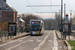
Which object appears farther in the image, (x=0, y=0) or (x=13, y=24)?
(x=0, y=0)

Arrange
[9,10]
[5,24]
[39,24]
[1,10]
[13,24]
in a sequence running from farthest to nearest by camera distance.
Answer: [9,10], [1,10], [5,24], [39,24], [13,24]

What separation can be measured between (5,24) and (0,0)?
9.92 metres

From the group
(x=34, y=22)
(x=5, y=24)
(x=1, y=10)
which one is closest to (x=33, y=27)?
(x=34, y=22)

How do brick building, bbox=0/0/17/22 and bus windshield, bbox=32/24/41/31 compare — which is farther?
brick building, bbox=0/0/17/22

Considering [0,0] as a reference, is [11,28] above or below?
below

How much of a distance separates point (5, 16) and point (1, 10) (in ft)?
34.1

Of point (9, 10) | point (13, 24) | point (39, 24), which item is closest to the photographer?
point (13, 24)

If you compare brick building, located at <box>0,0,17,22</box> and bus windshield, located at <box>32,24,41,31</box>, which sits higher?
brick building, located at <box>0,0,17,22</box>

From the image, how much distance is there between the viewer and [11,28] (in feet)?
134

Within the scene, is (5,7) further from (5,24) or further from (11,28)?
(11,28)

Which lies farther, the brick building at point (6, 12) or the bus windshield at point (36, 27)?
the brick building at point (6, 12)

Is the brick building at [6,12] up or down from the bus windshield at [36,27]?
up

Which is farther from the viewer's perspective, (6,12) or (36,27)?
(6,12)

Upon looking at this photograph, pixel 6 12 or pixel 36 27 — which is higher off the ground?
pixel 6 12
